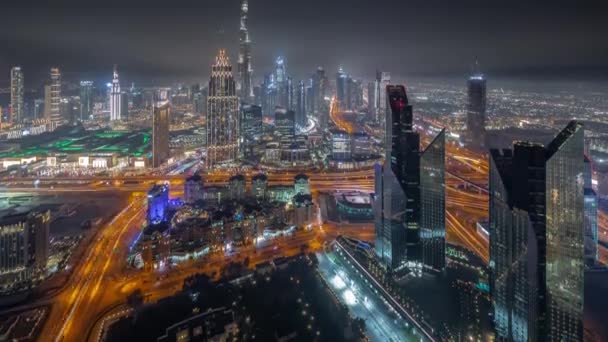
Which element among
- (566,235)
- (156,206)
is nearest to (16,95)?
(156,206)

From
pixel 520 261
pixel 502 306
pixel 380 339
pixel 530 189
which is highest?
pixel 530 189

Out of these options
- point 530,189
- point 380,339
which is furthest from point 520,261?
Answer: point 380,339

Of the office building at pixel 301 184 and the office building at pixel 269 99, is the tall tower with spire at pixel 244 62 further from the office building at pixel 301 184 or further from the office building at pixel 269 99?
the office building at pixel 301 184

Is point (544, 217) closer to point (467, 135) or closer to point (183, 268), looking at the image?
point (183, 268)

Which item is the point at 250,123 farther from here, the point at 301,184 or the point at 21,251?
the point at 21,251

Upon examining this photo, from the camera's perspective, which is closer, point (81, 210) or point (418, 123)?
point (81, 210)

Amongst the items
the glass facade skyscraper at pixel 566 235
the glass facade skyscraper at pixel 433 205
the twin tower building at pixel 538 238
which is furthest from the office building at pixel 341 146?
the glass facade skyscraper at pixel 566 235
